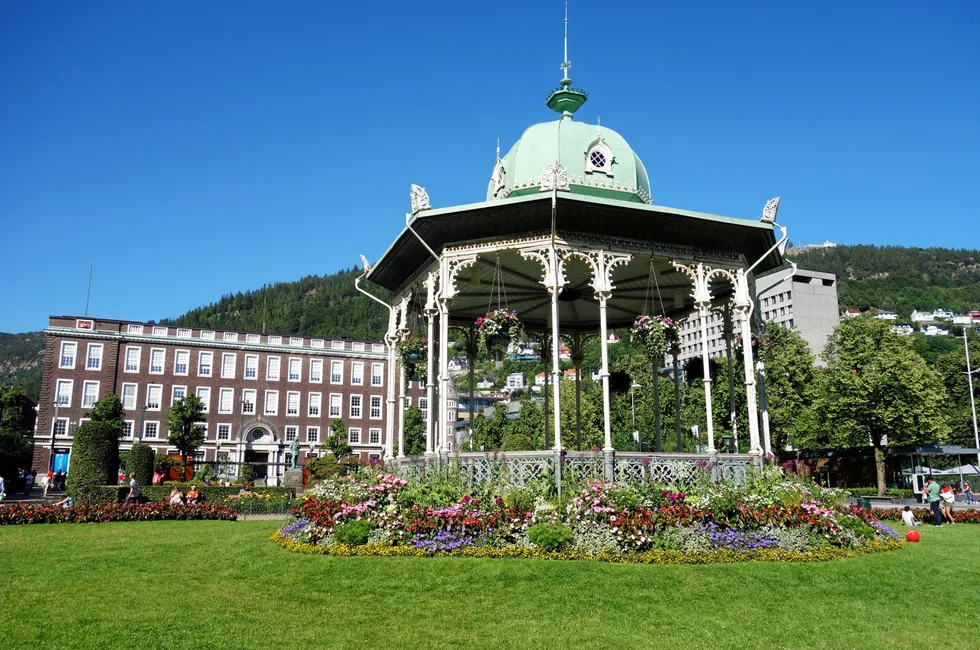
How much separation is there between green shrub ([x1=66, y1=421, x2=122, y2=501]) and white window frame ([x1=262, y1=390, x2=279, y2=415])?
4907 centimetres

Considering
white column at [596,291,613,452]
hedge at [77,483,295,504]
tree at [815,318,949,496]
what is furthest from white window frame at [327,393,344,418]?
white column at [596,291,613,452]

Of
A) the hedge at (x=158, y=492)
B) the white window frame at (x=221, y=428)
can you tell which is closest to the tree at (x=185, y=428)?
the white window frame at (x=221, y=428)

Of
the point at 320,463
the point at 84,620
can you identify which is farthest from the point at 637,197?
the point at 320,463

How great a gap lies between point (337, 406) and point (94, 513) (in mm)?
62302

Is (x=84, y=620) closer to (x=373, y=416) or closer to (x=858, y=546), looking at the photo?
(x=858, y=546)

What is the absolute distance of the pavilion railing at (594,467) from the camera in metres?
16.0

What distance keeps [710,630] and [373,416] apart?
258ft

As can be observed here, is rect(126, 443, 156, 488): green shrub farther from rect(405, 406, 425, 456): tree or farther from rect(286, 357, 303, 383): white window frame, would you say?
rect(405, 406, 425, 456): tree

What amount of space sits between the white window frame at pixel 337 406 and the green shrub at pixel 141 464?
146 feet

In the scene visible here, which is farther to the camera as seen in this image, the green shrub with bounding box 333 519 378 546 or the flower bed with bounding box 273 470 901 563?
A: the green shrub with bounding box 333 519 378 546

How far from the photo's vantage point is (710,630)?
Answer: 9781 mm

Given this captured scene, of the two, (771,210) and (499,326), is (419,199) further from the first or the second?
(771,210)

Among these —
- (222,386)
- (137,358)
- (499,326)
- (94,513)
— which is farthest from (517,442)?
(499,326)

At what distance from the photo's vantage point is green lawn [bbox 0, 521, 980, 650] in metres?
9.34
